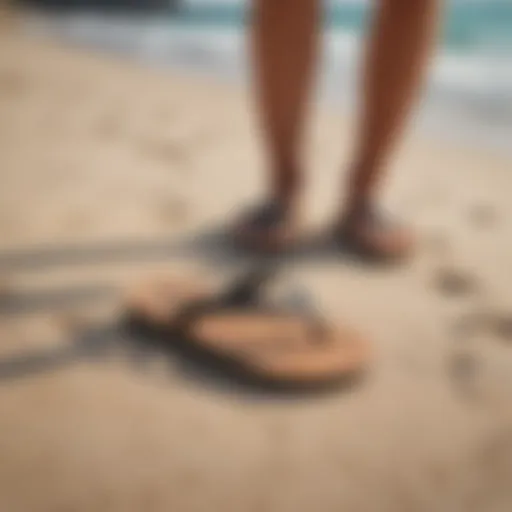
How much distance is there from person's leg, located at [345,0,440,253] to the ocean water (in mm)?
553

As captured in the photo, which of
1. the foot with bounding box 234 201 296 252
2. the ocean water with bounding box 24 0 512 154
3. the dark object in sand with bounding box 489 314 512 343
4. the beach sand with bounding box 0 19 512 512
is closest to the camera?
the beach sand with bounding box 0 19 512 512

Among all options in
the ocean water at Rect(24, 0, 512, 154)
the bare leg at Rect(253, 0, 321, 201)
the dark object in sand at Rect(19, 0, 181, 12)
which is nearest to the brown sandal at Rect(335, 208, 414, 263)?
the bare leg at Rect(253, 0, 321, 201)

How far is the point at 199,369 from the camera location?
3.33 ft

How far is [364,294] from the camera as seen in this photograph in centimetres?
119

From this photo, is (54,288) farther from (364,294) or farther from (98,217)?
(364,294)

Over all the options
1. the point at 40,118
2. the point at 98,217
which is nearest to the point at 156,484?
the point at 98,217

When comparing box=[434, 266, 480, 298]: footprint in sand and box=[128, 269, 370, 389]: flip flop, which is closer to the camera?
box=[128, 269, 370, 389]: flip flop

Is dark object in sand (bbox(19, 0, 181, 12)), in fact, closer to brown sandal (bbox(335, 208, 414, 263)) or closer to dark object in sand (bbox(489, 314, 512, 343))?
brown sandal (bbox(335, 208, 414, 263))

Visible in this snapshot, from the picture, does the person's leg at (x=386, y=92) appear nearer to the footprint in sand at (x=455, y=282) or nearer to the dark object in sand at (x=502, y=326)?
the footprint in sand at (x=455, y=282)

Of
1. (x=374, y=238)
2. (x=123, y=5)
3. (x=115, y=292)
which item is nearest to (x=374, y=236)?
(x=374, y=238)

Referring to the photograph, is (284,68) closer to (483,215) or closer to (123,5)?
(483,215)

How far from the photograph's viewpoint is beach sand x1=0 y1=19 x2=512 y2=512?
33.3 inches

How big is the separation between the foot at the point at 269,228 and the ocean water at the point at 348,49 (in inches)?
24.9

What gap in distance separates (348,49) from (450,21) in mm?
528
